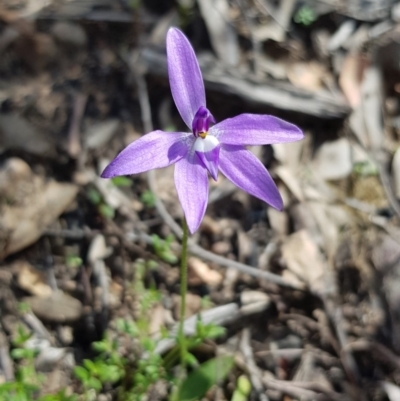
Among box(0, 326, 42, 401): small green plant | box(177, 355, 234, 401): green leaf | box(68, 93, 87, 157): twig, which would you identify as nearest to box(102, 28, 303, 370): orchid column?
box(177, 355, 234, 401): green leaf

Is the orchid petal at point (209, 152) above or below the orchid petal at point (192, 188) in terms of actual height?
above

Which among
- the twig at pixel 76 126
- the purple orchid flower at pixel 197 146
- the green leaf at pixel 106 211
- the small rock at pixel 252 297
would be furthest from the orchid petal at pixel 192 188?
Result: the twig at pixel 76 126

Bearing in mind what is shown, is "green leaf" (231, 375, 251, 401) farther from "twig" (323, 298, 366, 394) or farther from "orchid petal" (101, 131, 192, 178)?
"orchid petal" (101, 131, 192, 178)

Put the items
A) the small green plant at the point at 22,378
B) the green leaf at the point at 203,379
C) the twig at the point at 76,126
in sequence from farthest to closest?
the twig at the point at 76,126 < the green leaf at the point at 203,379 < the small green plant at the point at 22,378

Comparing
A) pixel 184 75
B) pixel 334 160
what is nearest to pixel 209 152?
pixel 184 75

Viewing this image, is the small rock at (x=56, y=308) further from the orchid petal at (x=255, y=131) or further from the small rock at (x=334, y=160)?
the small rock at (x=334, y=160)

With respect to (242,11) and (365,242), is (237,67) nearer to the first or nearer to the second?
(242,11)
